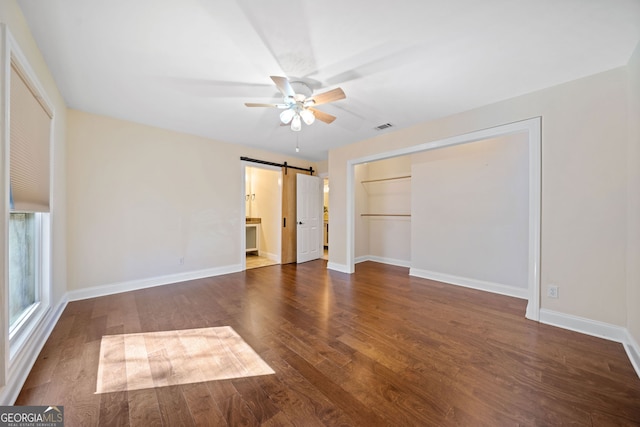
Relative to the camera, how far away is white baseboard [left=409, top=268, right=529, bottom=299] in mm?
3373

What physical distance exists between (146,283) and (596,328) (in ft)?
18.5

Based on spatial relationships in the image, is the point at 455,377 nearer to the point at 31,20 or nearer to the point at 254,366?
the point at 254,366

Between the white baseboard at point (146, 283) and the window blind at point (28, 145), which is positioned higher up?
the window blind at point (28, 145)

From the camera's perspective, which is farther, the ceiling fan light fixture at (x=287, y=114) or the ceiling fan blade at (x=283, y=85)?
the ceiling fan light fixture at (x=287, y=114)

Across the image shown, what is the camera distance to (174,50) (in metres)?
2.00

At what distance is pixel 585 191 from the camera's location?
7.81ft

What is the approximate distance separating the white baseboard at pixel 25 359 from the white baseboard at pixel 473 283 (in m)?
4.78

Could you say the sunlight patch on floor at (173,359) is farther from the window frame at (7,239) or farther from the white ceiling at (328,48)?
the white ceiling at (328,48)

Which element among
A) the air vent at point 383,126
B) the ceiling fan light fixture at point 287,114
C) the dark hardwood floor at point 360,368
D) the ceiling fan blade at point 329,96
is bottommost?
the dark hardwood floor at point 360,368

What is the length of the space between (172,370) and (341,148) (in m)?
4.31

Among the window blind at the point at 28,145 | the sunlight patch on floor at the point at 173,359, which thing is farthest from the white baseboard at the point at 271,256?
the window blind at the point at 28,145

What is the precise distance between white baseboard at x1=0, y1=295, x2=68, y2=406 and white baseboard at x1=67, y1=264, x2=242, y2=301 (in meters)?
0.77

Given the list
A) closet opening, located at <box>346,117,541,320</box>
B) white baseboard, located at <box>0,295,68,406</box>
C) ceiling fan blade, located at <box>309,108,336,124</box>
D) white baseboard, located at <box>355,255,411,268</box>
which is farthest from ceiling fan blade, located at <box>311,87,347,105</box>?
white baseboard, located at <box>355,255,411,268</box>

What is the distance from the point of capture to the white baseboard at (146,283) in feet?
10.5
